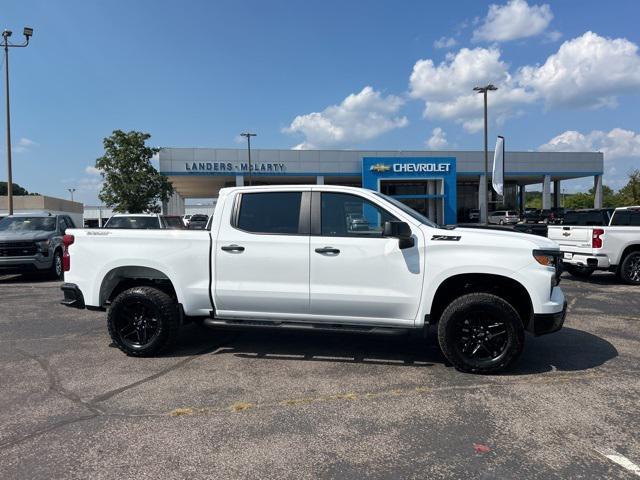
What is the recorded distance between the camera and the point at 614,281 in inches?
456

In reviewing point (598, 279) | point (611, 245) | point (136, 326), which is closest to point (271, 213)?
point (136, 326)

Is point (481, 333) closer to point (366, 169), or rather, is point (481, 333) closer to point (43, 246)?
point (43, 246)

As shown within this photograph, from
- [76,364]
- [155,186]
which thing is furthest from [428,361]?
[155,186]

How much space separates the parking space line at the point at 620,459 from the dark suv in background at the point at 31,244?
501 inches

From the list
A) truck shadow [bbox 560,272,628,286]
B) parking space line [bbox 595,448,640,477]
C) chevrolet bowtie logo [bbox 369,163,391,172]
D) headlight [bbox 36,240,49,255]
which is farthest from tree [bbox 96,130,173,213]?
parking space line [bbox 595,448,640,477]

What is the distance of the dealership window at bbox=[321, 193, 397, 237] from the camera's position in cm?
508

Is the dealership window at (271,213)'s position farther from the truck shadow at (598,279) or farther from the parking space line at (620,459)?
the truck shadow at (598,279)

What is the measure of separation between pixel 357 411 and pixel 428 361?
1562 mm

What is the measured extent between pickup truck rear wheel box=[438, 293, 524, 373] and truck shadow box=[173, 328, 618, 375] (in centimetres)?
31

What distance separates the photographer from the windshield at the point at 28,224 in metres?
13.0

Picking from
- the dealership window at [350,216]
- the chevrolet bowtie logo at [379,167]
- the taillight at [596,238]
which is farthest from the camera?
the chevrolet bowtie logo at [379,167]

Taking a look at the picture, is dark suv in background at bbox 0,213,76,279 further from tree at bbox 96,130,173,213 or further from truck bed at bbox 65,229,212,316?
tree at bbox 96,130,173,213

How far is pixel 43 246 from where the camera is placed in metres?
12.3

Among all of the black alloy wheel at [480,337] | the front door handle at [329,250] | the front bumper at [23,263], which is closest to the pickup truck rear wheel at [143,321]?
the front door handle at [329,250]
